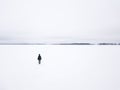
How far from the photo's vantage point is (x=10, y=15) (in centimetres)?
139

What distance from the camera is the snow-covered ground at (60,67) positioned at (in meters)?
1.02

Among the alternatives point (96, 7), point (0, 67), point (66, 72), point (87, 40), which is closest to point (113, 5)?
point (96, 7)

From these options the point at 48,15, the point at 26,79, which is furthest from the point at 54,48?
the point at 26,79

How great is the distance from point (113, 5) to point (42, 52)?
70 cm

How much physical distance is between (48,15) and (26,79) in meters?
0.58

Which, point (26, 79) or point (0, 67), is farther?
point (0, 67)

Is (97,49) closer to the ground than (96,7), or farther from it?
closer to the ground

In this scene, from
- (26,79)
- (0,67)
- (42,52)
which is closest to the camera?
(26,79)

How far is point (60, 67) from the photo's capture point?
1.19m

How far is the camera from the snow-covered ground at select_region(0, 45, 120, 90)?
3.35 ft

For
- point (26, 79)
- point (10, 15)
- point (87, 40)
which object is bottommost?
point (26, 79)

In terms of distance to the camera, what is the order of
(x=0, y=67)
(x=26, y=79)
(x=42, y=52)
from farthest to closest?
1. (x=42, y=52)
2. (x=0, y=67)
3. (x=26, y=79)

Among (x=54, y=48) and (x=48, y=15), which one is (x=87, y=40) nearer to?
(x=54, y=48)

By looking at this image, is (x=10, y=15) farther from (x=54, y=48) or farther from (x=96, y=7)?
(x=96, y=7)
